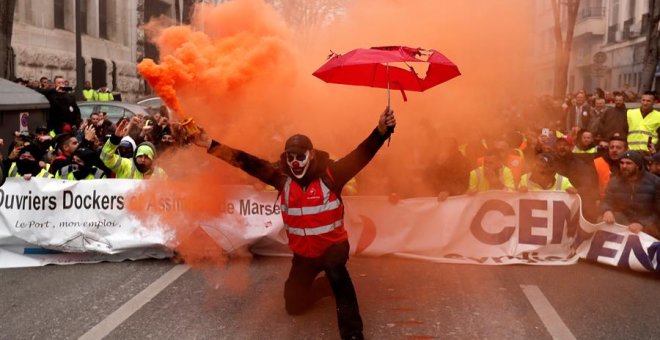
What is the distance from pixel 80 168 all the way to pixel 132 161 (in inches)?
23.0

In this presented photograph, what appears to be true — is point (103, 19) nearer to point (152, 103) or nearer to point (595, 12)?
point (152, 103)

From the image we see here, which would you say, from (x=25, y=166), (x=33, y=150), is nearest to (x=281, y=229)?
(x=25, y=166)

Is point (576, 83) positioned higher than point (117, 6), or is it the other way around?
point (117, 6)

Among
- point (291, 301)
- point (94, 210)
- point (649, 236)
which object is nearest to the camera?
point (291, 301)

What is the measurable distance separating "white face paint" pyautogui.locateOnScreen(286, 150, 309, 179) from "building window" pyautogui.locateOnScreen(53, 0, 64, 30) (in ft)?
75.0

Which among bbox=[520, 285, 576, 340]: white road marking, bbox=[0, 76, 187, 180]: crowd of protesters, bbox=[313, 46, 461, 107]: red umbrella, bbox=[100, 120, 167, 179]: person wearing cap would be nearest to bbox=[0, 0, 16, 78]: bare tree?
bbox=[0, 76, 187, 180]: crowd of protesters

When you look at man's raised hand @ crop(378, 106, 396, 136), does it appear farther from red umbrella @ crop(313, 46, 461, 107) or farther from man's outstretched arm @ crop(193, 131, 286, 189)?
man's outstretched arm @ crop(193, 131, 286, 189)

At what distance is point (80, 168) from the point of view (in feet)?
27.3

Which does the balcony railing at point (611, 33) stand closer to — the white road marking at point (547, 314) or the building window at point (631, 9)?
the building window at point (631, 9)

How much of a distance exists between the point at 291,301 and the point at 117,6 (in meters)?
28.6

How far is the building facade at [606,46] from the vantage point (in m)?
32.6

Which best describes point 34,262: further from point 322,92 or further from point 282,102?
point 322,92

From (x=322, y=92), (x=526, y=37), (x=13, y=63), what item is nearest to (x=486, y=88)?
(x=526, y=37)

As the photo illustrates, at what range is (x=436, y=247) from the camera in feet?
25.4
